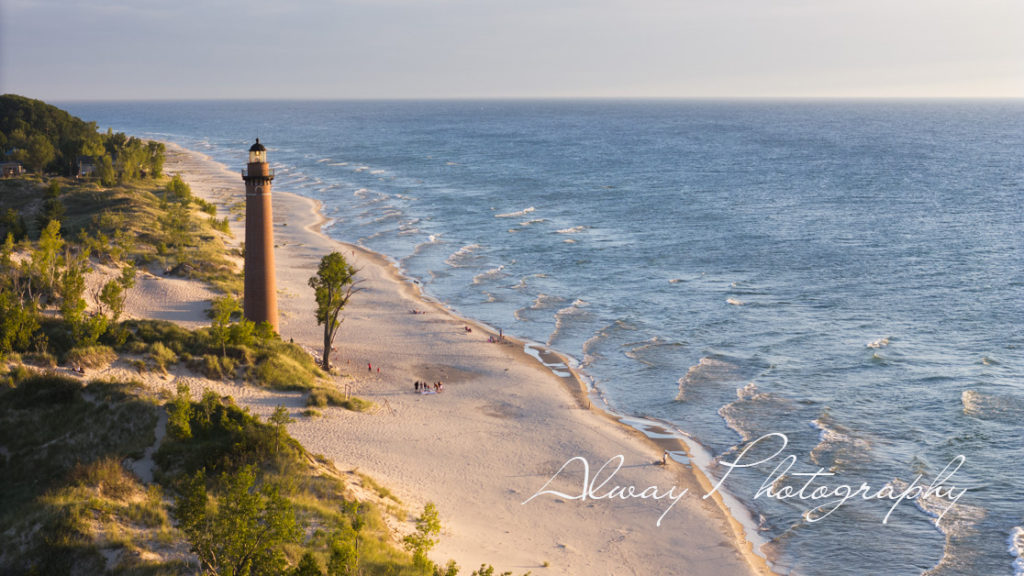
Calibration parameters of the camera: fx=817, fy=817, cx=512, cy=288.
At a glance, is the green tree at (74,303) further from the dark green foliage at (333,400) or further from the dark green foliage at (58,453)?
Answer: the dark green foliage at (333,400)

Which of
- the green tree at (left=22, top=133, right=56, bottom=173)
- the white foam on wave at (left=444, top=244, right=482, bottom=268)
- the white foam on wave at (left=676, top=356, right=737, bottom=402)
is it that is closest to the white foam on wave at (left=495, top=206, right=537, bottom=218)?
the white foam on wave at (left=444, top=244, right=482, bottom=268)

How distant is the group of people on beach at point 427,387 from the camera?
46094mm

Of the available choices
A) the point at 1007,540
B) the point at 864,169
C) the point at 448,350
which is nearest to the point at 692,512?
the point at 1007,540

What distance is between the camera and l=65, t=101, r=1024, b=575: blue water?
35.5 meters

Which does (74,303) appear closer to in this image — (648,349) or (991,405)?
(648,349)

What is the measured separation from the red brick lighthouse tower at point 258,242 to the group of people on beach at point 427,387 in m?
9.34

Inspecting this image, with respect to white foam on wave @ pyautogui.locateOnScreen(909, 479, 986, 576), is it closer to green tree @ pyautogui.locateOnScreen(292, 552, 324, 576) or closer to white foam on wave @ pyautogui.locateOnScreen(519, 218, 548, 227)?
green tree @ pyautogui.locateOnScreen(292, 552, 324, 576)

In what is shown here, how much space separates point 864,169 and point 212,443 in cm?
15121

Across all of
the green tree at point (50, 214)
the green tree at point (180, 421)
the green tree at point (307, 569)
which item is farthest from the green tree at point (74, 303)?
the green tree at point (50, 214)

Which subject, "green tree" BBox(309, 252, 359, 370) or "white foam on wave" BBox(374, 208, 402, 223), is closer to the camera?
"green tree" BBox(309, 252, 359, 370)

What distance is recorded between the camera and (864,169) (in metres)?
155

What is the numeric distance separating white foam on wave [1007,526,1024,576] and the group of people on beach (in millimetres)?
27962

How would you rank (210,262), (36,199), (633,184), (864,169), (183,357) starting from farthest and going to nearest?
1. (864,169)
2. (633,184)
3. (36,199)
4. (210,262)
5. (183,357)

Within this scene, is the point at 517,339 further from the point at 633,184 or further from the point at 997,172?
the point at 997,172
